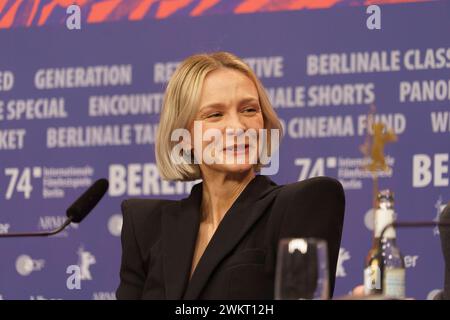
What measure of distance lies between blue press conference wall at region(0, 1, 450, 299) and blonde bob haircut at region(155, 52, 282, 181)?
1627 mm

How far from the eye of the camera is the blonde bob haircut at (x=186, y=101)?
2.90m

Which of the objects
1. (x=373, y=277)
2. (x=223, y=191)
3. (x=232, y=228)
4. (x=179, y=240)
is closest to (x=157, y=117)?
(x=223, y=191)

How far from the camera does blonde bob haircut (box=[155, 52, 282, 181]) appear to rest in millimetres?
2896

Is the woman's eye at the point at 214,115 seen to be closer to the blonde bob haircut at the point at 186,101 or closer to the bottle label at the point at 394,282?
the blonde bob haircut at the point at 186,101

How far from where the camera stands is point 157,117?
194 inches

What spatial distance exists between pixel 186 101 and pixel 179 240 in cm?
42

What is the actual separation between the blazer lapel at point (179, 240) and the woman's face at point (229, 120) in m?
0.16

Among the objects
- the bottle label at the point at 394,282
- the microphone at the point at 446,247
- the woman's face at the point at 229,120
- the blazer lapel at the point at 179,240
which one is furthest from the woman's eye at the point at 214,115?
the microphone at the point at 446,247

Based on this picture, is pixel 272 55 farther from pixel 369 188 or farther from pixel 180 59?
pixel 369 188

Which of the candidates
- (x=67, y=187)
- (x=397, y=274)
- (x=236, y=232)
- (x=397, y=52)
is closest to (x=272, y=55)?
(x=397, y=52)

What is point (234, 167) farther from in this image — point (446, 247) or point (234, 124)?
point (446, 247)

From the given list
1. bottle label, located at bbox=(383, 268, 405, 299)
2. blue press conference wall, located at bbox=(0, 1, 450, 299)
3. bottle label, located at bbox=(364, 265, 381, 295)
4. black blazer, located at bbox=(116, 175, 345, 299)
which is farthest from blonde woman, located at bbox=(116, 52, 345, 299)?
blue press conference wall, located at bbox=(0, 1, 450, 299)
